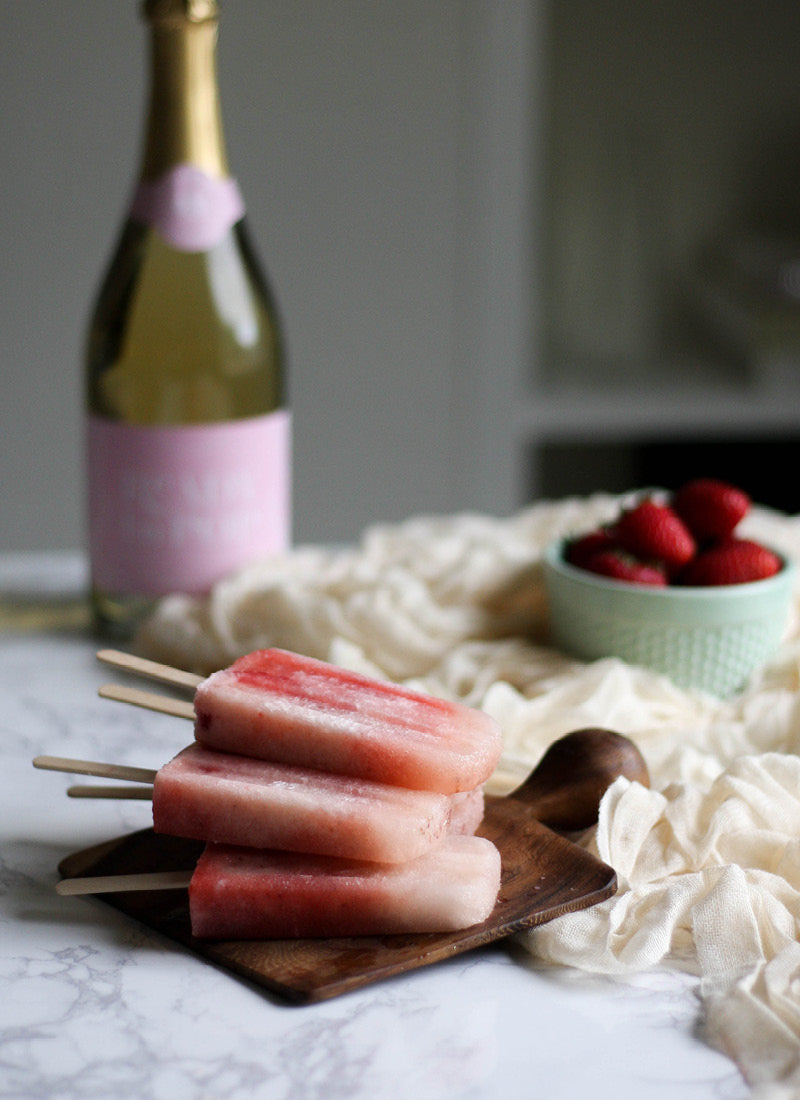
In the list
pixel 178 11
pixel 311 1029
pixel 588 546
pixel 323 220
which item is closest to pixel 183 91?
pixel 178 11

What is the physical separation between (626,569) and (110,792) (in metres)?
0.36

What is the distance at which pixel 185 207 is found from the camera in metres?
0.96

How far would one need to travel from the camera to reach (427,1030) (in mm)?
473

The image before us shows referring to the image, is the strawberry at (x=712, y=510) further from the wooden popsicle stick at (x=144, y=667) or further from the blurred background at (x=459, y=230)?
the blurred background at (x=459, y=230)

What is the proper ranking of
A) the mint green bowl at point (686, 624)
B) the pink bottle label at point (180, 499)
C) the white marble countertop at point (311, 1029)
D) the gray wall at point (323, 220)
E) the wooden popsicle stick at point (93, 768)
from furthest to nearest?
the gray wall at point (323, 220)
the pink bottle label at point (180, 499)
the mint green bowl at point (686, 624)
the wooden popsicle stick at point (93, 768)
the white marble countertop at point (311, 1029)

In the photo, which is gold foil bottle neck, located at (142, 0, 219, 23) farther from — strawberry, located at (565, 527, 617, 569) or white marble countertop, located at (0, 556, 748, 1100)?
white marble countertop, located at (0, 556, 748, 1100)

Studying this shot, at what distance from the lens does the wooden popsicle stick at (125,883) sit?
523 mm

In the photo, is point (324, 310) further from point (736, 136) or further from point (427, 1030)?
point (427, 1030)

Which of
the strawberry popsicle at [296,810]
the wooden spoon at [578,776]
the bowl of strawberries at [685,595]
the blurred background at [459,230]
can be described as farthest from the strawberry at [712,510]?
the blurred background at [459,230]

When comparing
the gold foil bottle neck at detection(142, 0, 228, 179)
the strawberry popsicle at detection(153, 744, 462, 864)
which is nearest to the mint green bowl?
the strawberry popsicle at detection(153, 744, 462, 864)

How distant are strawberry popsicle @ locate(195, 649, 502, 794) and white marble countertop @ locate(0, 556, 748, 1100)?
0.08m

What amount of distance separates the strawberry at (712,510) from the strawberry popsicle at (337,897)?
383 mm

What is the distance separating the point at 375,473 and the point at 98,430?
113 centimetres

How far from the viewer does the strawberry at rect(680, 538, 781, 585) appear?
80cm
